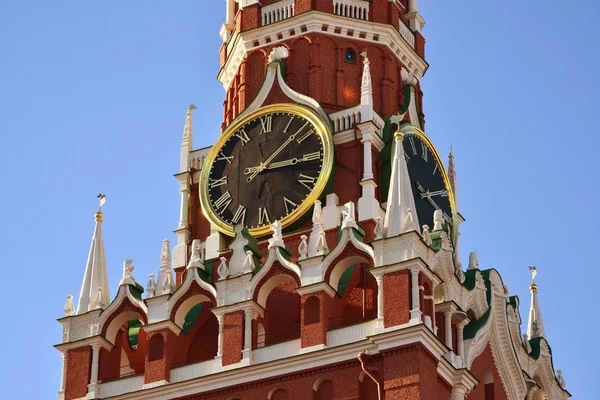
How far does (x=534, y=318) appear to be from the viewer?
164 feet

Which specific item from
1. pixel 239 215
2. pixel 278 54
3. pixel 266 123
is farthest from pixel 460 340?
pixel 278 54

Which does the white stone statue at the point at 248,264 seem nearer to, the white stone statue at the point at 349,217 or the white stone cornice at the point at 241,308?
Answer: the white stone cornice at the point at 241,308

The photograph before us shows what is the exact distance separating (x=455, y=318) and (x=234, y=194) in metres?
6.65

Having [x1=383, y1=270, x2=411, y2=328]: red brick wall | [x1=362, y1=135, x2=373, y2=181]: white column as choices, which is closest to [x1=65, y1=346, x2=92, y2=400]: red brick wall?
[x1=383, y1=270, x2=411, y2=328]: red brick wall

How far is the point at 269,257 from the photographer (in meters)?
43.4

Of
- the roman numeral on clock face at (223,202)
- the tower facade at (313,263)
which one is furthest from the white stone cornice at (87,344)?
the roman numeral on clock face at (223,202)

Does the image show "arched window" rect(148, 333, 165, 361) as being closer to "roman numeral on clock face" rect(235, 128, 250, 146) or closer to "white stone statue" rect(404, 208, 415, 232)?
"roman numeral on clock face" rect(235, 128, 250, 146)

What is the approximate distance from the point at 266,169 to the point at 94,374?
6.65m

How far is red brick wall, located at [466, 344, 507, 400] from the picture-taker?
4409 cm

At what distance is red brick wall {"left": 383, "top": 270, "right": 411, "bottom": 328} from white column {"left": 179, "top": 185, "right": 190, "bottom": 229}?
Answer: 7.44m

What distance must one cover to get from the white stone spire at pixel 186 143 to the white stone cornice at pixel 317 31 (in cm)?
172

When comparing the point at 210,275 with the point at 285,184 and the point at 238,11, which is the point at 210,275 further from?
the point at 238,11

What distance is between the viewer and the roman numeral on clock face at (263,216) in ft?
149

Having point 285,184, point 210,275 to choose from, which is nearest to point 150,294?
point 210,275
